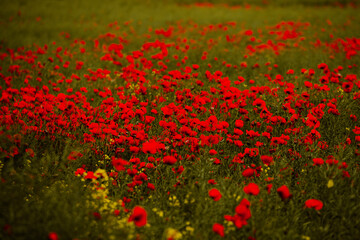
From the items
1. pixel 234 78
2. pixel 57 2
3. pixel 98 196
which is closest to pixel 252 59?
pixel 234 78

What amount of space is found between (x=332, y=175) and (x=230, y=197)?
792mm

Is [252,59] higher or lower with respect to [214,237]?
higher

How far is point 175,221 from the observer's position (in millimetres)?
1894

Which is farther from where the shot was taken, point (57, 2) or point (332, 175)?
point (57, 2)

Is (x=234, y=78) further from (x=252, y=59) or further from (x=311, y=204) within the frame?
(x=311, y=204)

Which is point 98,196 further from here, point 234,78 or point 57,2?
point 57,2

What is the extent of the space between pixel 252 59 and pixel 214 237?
16.3 ft

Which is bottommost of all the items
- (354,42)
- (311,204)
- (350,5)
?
(311,204)

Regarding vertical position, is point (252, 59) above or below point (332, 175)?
above

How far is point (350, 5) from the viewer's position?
14.3 metres

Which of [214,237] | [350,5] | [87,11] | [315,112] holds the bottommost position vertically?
[214,237]

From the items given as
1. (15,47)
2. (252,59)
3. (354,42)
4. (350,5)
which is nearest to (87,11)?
(15,47)

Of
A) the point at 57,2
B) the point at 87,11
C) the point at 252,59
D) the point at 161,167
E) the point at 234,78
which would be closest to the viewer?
the point at 161,167

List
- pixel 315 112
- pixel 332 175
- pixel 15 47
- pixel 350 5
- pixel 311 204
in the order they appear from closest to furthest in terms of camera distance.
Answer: pixel 311 204 → pixel 332 175 → pixel 315 112 → pixel 15 47 → pixel 350 5
